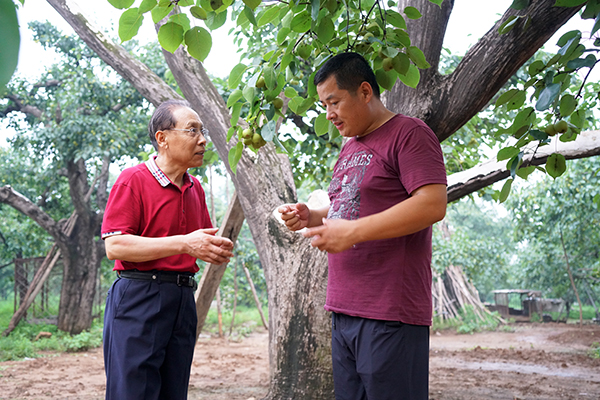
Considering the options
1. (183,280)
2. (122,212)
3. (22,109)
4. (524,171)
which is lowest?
(183,280)

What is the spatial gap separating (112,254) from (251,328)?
33.5 feet

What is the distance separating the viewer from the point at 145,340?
166 centimetres

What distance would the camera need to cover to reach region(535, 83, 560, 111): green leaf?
1375 millimetres

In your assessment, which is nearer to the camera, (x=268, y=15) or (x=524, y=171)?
(x=268, y=15)

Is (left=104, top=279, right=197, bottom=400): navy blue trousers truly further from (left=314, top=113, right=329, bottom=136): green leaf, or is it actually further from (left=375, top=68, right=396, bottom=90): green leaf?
(left=375, top=68, right=396, bottom=90): green leaf

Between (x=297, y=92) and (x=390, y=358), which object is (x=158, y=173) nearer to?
(x=297, y=92)

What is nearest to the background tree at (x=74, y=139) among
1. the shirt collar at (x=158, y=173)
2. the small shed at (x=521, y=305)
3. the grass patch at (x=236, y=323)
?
the grass patch at (x=236, y=323)

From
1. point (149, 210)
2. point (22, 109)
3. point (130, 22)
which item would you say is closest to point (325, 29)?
point (130, 22)

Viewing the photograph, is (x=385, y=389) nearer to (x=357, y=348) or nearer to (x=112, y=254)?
(x=357, y=348)

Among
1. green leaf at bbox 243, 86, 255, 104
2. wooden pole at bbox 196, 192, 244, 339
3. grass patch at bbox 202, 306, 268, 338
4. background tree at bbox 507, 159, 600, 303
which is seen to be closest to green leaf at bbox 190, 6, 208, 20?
green leaf at bbox 243, 86, 255, 104

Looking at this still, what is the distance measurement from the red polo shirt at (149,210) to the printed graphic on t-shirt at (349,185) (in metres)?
0.58

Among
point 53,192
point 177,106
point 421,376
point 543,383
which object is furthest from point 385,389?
point 53,192

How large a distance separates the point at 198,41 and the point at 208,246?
618 mm

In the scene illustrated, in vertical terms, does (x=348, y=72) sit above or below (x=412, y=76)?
below
